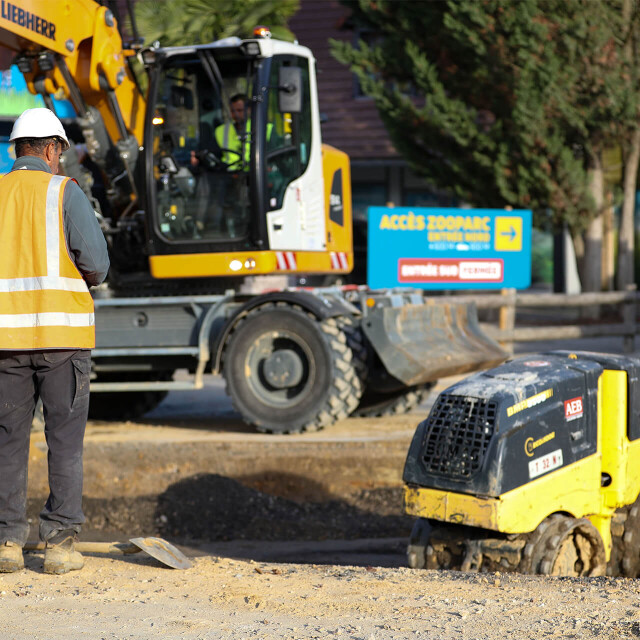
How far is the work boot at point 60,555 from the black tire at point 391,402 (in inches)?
223

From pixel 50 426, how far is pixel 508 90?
1242 centimetres

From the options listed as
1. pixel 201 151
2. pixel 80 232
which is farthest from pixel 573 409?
pixel 201 151

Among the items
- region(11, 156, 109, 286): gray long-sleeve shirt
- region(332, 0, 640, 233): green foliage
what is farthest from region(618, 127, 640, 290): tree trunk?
region(11, 156, 109, 286): gray long-sleeve shirt

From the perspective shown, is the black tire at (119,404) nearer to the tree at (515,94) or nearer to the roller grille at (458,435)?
the roller grille at (458,435)

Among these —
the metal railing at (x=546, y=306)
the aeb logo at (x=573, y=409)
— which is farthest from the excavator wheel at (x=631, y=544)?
the metal railing at (x=546, y=306)

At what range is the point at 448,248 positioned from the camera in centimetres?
1253

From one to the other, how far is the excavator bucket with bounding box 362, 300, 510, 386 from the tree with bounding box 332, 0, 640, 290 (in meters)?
6.28

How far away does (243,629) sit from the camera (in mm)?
3783

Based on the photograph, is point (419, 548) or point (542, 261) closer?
point (419, 548)

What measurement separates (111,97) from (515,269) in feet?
19.4

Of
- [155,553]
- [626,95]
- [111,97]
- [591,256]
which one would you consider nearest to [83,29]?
[111,97]

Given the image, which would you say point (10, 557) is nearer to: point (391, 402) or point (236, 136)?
point (236, 136)

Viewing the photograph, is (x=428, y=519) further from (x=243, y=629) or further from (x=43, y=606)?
(x=43, y=606)

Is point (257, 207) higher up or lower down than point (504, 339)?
higher up
